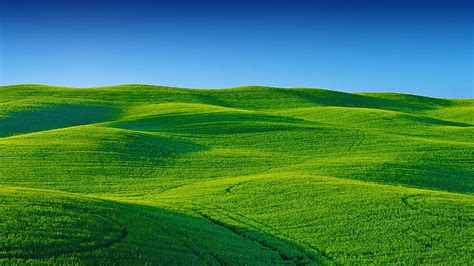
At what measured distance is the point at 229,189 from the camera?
97.3 feet

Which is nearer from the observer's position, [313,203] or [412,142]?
[313,203]

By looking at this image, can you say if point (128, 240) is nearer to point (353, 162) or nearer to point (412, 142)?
point (353, 162)

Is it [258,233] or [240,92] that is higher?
[240,92]

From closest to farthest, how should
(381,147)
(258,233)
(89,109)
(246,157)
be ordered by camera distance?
(258,233)
(246,157)
(381,147)
(89,109)

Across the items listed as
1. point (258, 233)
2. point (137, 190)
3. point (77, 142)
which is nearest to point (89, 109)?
point (77, 142)

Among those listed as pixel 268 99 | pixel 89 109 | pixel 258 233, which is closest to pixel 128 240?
pixel 258 233

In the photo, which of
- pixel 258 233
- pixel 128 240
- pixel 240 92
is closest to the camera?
pixel 128 240

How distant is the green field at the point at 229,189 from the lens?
17344 mm

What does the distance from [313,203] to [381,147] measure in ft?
70.5

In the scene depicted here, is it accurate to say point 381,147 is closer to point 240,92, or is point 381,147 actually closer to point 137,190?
point 137,190

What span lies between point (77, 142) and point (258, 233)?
25632 mm

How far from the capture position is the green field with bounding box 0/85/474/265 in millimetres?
17344

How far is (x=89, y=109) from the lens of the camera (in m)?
70.9

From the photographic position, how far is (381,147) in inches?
1764
